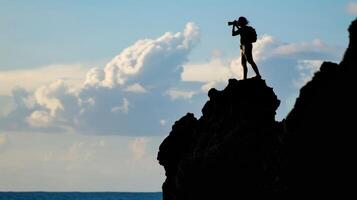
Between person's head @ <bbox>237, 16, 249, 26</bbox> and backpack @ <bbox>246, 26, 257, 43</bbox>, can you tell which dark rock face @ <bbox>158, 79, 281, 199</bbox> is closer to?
backpack @ <bbox>246, 26, 257, 43</bbox>

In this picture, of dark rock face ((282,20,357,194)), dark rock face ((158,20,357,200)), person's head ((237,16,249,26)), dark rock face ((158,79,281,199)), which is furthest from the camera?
person's head ((237,16,249,26))

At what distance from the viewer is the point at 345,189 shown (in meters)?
20.9

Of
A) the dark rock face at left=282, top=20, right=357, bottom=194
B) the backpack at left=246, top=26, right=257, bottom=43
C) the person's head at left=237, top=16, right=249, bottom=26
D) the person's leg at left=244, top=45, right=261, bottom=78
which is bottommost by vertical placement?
the dark rock face at left=282, top=20, right=357, bottom=194

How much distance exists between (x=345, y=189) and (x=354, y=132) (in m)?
1.48

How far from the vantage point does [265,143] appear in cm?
2839

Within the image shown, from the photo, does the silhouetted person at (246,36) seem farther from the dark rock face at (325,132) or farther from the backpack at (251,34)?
the dark rock face at (325,132)

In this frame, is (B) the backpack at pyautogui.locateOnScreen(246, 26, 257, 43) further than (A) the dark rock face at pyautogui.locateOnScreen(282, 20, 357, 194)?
Yes

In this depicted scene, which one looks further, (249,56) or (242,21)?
(249,56)

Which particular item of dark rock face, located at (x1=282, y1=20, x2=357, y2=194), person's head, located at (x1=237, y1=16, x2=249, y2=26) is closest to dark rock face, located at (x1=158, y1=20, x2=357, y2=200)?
dark rock face, located at (x1=282, y1=20, x2=357, y2=194)

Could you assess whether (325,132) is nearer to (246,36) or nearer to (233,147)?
(233,147)

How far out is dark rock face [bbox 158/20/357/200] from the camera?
2128 centimetres

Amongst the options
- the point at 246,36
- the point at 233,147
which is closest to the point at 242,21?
the point at 246,36

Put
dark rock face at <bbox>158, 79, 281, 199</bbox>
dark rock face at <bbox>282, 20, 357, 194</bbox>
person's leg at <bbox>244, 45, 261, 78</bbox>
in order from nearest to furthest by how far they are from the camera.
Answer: dark rock face at <bbox>282, 20, 357, 194</bbox>, dark rock face at <bbox>158, 79, 281, 199</bbox>, person's leg at <bbox>244, 45, 261, 78</bbox>

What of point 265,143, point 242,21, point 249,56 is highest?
point 242,21
